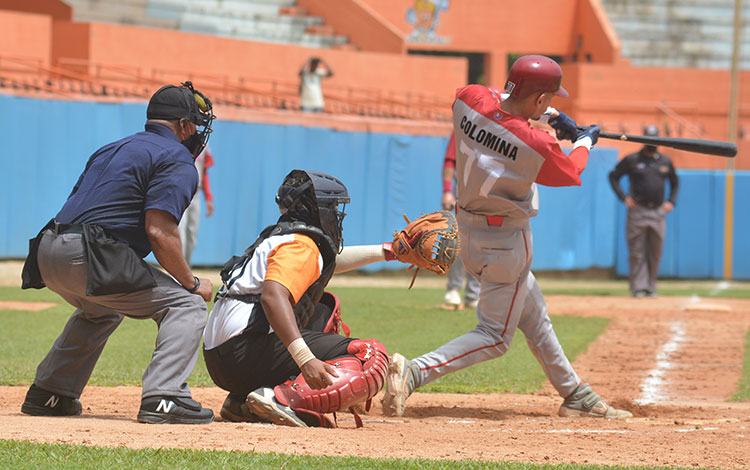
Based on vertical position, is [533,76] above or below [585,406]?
above

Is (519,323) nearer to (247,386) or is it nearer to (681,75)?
(247,386)

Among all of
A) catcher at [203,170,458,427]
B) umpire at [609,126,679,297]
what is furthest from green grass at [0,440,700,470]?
umpire at [609,126,679,297]

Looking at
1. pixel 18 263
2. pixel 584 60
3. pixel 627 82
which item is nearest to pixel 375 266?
pixel 18 263

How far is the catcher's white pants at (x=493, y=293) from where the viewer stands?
5398 mm

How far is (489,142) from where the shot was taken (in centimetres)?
525

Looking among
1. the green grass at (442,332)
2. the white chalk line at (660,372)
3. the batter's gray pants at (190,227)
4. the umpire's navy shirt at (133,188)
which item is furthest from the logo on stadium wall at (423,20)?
the umpire's navy shirt at (133,188)

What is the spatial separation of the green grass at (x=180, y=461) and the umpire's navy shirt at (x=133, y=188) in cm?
113

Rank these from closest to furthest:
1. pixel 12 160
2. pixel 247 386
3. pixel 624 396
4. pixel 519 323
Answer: pixel 247 386
pixel 519 323
pixel 624 396
pixel 12 160

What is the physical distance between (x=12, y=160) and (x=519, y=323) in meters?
9.91

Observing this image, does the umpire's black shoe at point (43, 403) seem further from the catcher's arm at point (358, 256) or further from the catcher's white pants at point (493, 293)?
the catcher's white pants at point (493, 293)

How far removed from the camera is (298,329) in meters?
4.57

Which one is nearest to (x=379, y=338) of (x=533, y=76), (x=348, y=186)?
(x=533, y=76)

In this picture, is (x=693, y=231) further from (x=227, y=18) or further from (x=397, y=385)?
(x=397, y=385)

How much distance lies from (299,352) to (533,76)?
78.0 inches
